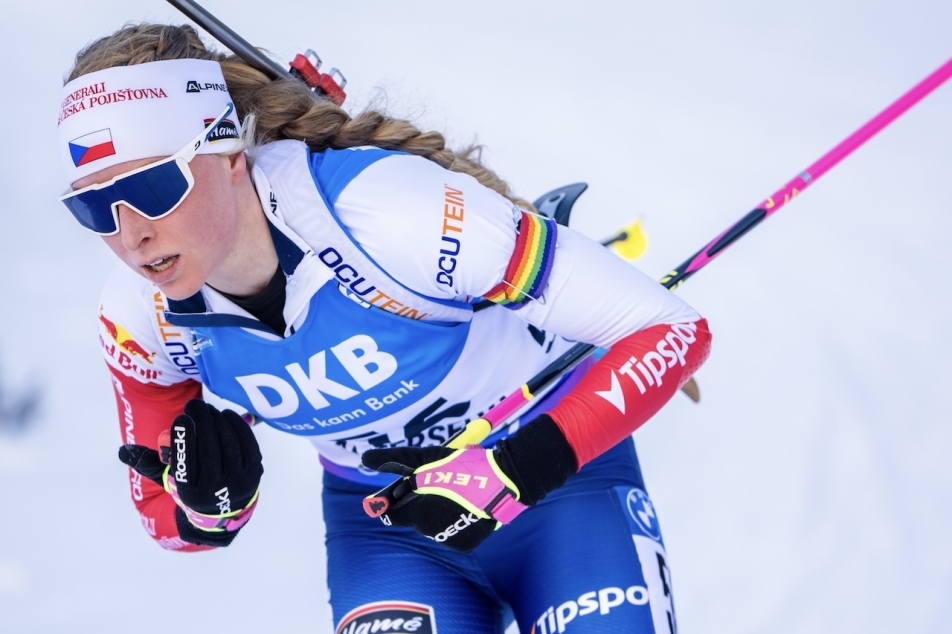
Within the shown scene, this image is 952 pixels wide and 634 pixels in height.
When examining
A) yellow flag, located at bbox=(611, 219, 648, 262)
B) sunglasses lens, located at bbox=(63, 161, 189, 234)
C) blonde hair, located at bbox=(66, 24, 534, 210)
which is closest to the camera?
sunglasses lens, located at bbox=(63, 161, 189, 234)

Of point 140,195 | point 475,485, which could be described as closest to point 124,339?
point 140,195

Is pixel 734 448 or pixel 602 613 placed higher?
pixel 734 448

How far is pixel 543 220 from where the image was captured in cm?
179

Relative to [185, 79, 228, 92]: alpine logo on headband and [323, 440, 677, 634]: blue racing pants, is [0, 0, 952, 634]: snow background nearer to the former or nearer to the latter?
[185, 79, 228, 92]: alpine logo on headband

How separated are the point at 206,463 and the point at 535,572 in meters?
0.69

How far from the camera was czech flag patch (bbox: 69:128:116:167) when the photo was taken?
5.36 ft

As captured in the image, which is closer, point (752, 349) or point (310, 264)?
point (310, 264)

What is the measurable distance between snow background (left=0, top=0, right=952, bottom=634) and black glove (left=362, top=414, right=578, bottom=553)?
814 millimetres

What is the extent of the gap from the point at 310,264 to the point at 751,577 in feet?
6.18

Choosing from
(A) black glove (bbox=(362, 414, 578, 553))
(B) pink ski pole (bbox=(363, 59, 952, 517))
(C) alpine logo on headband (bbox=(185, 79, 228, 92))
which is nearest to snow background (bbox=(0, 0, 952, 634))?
(C) alpine logo on headband (bbox=(185, 79, 228, 92))

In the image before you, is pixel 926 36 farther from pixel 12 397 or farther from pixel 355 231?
pixel 12 397

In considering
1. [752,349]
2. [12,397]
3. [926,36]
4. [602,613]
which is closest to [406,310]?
[602,613]

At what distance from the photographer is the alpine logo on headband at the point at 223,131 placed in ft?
5.63

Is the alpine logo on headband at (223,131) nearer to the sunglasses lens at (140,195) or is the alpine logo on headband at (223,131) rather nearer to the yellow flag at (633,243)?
the sunglasses lens at (140,195)
